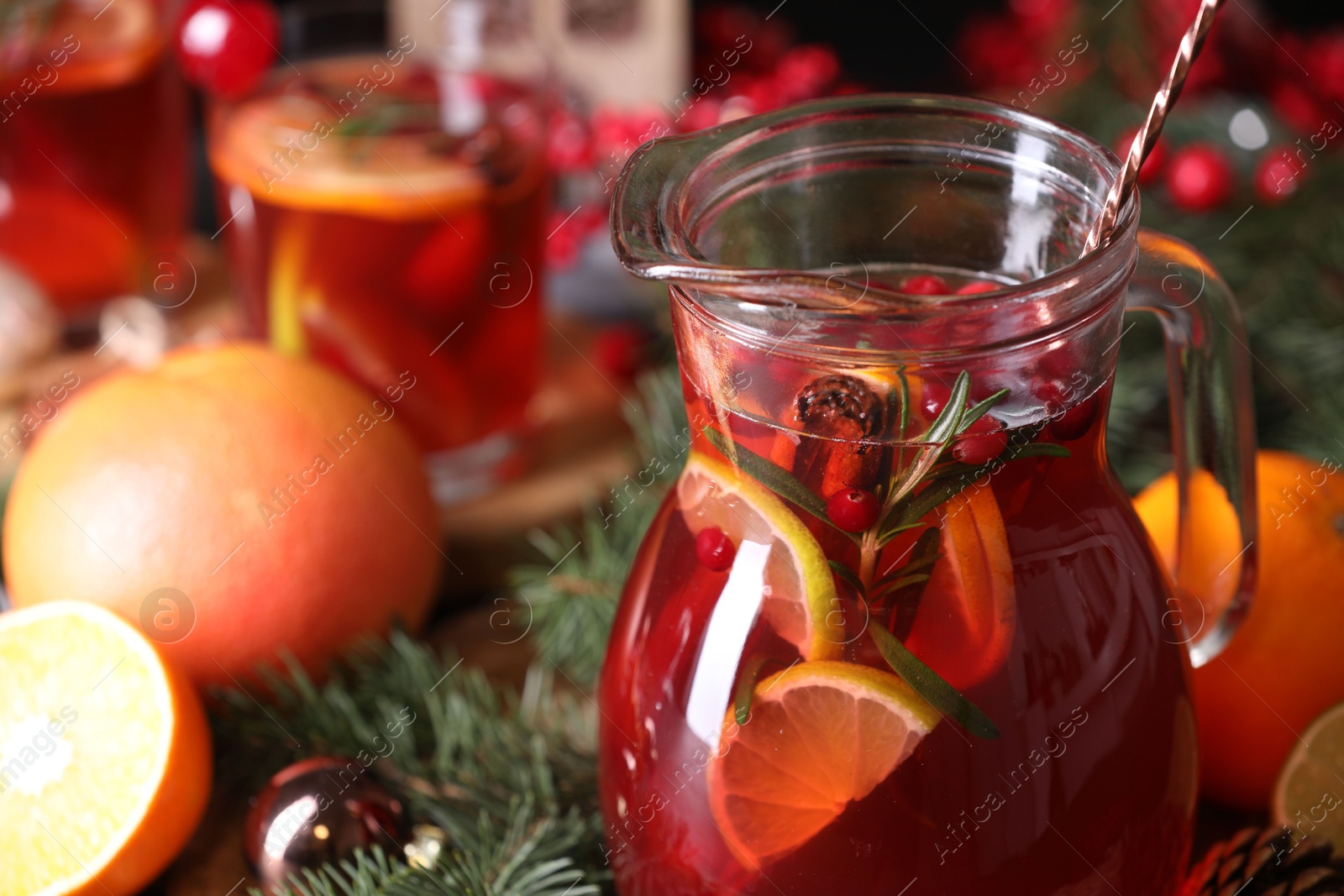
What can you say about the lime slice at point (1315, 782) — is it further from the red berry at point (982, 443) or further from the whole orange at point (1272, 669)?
the red berry at point (982, 443)

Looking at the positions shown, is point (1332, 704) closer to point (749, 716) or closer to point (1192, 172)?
point (749, 716)

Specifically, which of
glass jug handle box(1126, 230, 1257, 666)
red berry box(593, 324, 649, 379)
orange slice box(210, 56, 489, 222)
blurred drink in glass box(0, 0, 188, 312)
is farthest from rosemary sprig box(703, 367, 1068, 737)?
blurred drink in glass box(0, 0, 188, 312)

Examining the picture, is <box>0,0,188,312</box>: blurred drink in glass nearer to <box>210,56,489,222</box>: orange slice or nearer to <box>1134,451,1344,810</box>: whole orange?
<box>210,56,489,222</box>: orange slice

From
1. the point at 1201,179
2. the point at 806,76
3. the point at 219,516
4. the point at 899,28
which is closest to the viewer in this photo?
the point at 219,516

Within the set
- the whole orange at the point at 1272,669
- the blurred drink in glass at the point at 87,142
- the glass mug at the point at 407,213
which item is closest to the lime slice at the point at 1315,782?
the whole orange at the point at 1272,669

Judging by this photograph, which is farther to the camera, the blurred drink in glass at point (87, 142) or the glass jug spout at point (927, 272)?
the blurred drink in glass at point (87, 142)

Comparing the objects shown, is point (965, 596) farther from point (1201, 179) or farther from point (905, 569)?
point (1201, 179)

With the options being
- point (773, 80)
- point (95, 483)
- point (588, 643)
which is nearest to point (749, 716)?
point (588, 643)

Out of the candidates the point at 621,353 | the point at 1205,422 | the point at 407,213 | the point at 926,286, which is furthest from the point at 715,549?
the point at 621,353
